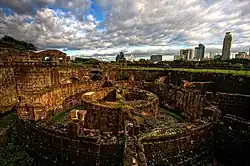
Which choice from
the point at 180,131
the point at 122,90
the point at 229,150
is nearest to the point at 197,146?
the point at 180,131

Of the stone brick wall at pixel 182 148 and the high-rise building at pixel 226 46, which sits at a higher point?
the high-rise building at pixel 226 46

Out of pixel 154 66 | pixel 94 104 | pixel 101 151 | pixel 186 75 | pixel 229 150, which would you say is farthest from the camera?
pixel 154 66

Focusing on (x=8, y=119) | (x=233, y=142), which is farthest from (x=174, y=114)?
(x=8, y=119)

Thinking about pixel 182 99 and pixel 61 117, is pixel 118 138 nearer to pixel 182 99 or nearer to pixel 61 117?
pixel 61 117

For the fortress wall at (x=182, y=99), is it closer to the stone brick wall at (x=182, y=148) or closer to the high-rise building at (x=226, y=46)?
the stone brick wall at (x=182, y=148)

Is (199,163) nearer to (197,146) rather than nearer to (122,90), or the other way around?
(197,146)

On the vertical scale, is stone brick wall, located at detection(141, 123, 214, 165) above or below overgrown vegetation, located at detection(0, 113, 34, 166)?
above

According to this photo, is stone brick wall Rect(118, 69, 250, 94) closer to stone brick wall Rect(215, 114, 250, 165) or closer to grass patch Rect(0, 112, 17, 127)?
stone brick wall Rect(215, 114, 250, 165)

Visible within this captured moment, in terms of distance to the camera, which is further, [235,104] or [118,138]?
[235,104]

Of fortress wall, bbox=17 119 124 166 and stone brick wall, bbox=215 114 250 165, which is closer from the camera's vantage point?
fortress wall, bbox=17 119 124 166

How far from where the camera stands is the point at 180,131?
24.6 feet

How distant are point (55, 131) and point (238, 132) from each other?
8.42 metres

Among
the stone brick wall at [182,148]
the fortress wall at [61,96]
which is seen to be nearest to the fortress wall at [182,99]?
the stone brick wall at [182,148]

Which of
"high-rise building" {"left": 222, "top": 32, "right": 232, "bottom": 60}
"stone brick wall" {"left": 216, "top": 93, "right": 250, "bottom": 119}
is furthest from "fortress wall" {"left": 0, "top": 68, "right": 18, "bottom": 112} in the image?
"high-rise building" {"left": 222, "top": 32, "right": 232, "bottom": 60}
